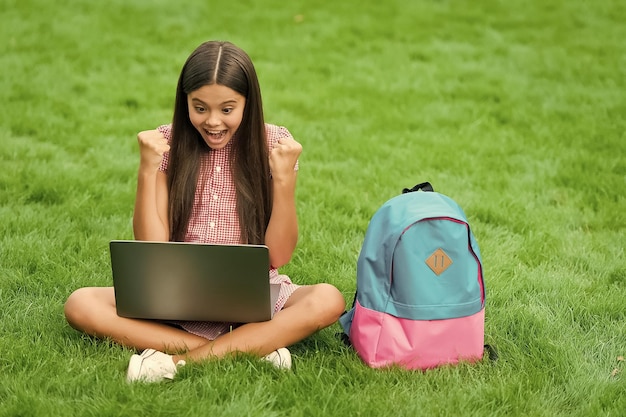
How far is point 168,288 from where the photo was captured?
2.78 metres

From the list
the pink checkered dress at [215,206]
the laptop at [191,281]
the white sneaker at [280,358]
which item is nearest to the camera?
the laptop at [191,281]

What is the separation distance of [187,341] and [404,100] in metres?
3.49

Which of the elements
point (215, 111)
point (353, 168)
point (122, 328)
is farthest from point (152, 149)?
point (353, 168)

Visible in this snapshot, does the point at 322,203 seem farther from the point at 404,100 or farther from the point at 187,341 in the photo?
the point at 404,100

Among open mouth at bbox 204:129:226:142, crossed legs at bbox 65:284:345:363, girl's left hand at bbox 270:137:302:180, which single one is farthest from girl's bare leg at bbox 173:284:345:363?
open mouth at bbox 204:129:226:142

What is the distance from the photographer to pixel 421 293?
2811mm

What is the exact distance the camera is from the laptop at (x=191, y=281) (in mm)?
2666

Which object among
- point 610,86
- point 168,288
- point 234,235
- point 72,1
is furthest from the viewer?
point 72,1

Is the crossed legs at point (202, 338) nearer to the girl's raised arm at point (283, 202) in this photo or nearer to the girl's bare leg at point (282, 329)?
the girl's bare leg at point (282, 329)

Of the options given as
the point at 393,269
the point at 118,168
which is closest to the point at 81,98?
the point at 118,168

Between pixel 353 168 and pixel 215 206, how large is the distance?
186 centimetres

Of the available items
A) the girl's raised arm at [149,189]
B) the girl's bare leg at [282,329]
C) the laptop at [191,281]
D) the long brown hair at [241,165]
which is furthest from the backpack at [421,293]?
the girl's raised arm at [149,189]

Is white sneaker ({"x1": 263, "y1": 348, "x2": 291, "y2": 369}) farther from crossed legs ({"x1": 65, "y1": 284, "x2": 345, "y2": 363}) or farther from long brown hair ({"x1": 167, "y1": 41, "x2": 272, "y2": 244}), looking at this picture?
long brown hair ({"x1": 167, "y1": 41, "x2": 272, "y2": 244})

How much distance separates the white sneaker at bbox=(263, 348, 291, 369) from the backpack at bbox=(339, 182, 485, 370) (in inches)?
10.3
